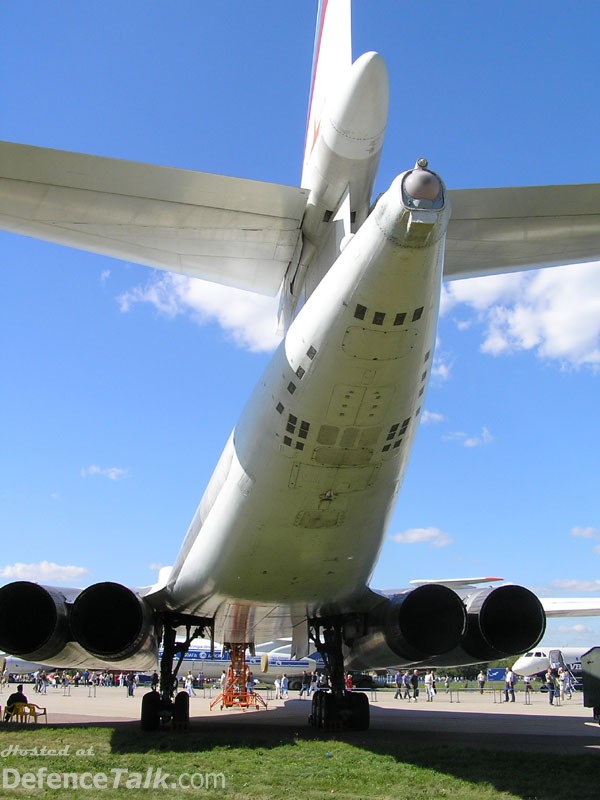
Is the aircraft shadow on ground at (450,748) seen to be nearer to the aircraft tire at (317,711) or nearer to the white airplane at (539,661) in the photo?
the aircraft tire at (317,711)

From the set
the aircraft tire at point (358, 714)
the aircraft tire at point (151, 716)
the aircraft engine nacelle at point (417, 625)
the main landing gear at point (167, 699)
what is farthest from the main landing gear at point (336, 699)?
the aircraft tire at point (151, 716)

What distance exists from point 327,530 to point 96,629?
11.0 ft

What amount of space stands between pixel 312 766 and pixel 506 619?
3.09 m

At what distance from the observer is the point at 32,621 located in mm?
8273

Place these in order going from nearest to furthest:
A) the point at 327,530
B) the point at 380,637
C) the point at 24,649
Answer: the point at 327,530, the point at 24,649, the point at 380,637

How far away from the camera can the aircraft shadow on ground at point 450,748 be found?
18.4ft

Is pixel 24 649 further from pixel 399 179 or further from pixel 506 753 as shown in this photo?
pixel 399 179

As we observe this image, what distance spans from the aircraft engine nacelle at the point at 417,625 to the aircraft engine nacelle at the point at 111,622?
291 centimetres

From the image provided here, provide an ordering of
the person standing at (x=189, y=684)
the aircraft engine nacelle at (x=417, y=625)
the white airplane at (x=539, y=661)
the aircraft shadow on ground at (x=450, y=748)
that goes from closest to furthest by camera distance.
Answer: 1. the aircraft shadow on ground at (x=450, y=748)
2. the aircraft engine nacelle at (x=417, y=625)
3. the person standing at (x=189, y=684)
4. the white airplane at (x=539, y=661)

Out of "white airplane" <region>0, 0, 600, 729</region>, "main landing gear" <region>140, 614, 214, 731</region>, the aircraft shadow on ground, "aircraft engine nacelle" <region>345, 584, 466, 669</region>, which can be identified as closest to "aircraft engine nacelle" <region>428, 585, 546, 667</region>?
"white airplane" <region>0, 0, 600, 729</region>

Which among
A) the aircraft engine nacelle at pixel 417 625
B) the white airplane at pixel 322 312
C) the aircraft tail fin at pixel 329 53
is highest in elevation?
the aircraft tail fin at pixel 329 53

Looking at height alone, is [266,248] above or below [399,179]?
above

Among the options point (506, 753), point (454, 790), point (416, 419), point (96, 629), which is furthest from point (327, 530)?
point (96, 629)

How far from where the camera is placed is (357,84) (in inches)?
185
